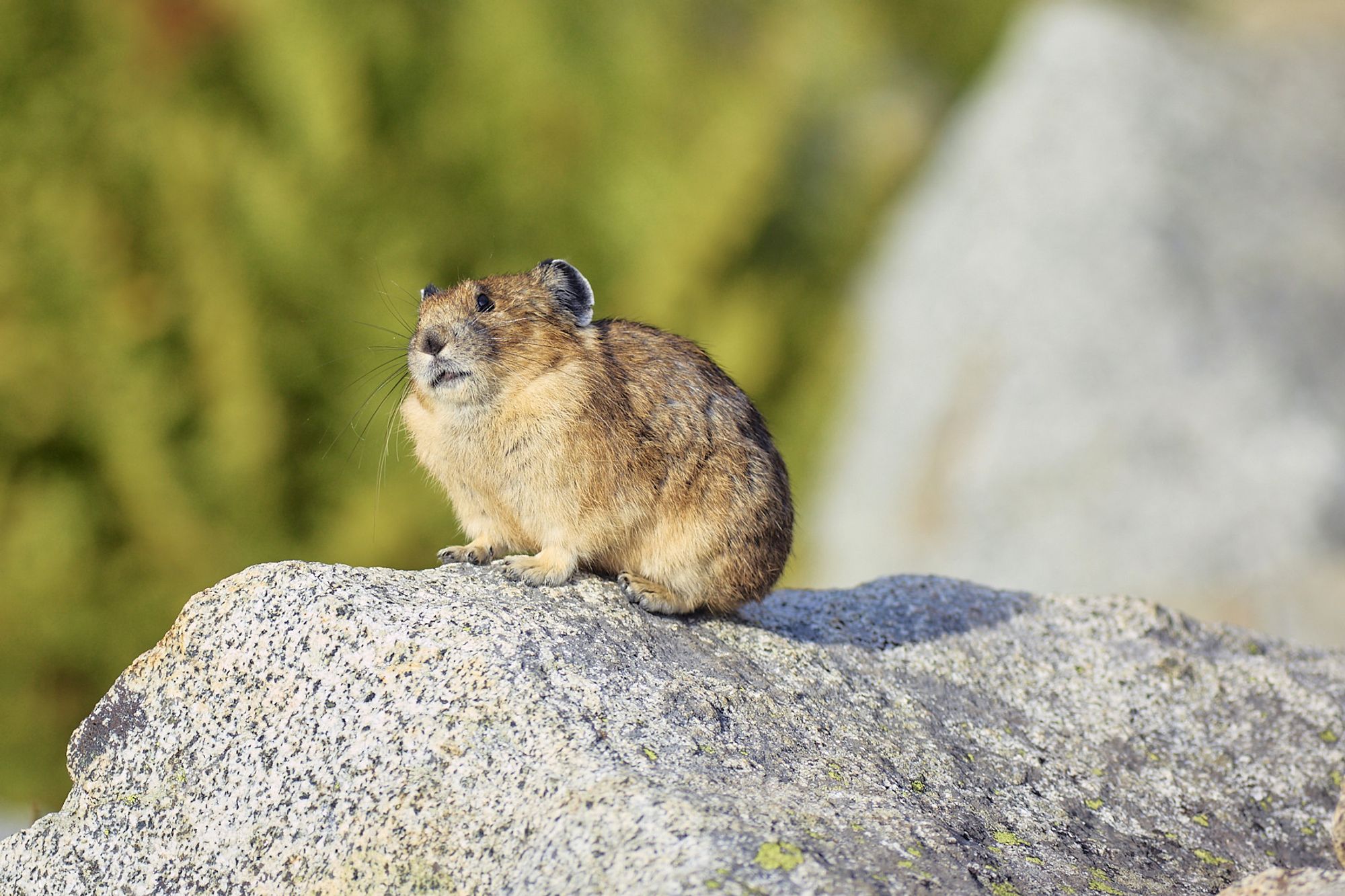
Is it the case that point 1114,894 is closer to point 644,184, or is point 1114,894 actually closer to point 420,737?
point 420,737

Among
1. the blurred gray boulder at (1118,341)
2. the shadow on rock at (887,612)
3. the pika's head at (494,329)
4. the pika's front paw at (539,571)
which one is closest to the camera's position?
the pika's front paw at (539,571)

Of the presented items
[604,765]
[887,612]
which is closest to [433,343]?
[604,765]

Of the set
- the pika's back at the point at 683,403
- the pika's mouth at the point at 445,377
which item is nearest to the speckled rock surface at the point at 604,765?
the pika's back at the point at 683,403

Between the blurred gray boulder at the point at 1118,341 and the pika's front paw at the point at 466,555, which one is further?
the blurred gray boulder at the point at 1118,341

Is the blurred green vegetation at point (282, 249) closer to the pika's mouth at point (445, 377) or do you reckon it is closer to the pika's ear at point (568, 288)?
the pika's ear at point (568, 288)

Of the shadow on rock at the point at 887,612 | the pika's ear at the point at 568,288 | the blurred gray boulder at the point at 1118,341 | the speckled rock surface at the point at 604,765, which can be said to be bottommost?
the speckled rock surface at the point at 604,765

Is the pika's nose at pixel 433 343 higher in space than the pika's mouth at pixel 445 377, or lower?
higher

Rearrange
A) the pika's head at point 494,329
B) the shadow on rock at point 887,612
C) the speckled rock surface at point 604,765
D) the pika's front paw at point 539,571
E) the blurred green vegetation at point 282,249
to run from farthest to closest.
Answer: the blurred green vegetation at point 282,249 → the shadow on rock at point 887,612 → the pika's head at point 494,329 → the pika's front paw at point 539,571 → the speckled rock surface at point 604,765

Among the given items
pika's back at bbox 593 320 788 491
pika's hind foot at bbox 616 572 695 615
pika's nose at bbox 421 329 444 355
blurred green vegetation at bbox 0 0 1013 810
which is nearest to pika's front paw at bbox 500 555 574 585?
pika's hind foot at bbox 616 572 695 615
